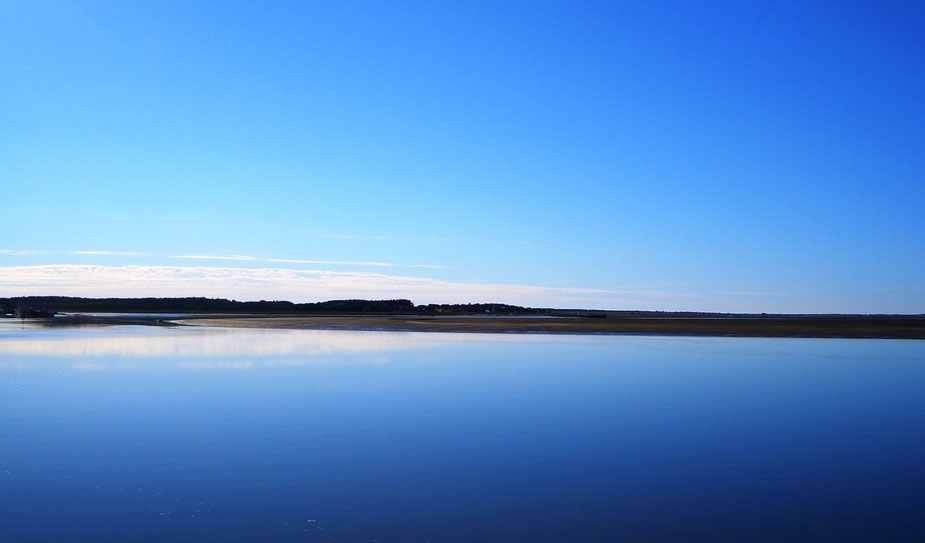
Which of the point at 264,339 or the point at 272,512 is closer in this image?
the point at 272,512

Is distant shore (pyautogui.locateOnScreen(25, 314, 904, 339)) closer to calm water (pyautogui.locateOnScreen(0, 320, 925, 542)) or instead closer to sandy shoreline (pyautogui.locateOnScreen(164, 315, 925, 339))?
sandy shoreline (pyautogui.locateOnScreen(164, 315, 925, 339))

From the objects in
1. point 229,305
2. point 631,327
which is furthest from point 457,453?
point 229,305

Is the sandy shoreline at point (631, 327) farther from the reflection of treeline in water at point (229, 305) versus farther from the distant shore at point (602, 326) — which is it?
the reflection of treeline in water at point (229, 305)

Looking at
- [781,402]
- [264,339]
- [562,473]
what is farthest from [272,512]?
[264,339]

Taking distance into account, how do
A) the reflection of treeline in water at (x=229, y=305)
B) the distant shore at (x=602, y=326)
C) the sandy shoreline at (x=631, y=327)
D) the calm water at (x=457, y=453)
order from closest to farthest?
the calm water at (x=457, y=453) → the sandy shoreline at (x=631, y=327) → the distant shore at (x=602, y=326) → the reflection of treeline in water at (x=229, y=305)

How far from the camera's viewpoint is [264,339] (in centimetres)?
3388

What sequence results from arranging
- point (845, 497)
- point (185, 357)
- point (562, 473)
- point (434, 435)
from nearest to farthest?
point (845, 497) < point (562, 473) < point (434, 435) < point (185, 357)

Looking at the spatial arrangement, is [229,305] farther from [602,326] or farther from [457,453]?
[457,453]

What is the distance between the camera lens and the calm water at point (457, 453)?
695 cm

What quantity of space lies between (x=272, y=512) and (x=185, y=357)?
17.8 metres

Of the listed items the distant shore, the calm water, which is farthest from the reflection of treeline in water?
the calm water

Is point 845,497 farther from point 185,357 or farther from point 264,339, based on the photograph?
point 264,339

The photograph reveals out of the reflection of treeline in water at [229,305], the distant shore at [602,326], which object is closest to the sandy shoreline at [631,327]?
the distant shore at [602,326]

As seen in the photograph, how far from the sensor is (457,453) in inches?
390
